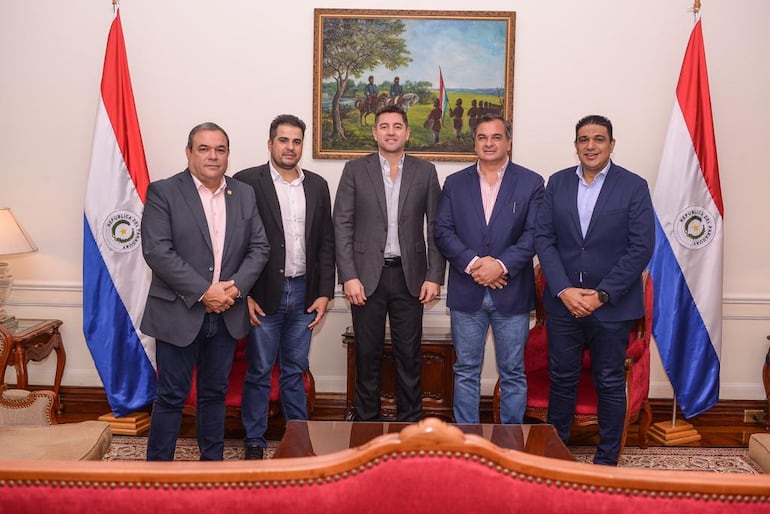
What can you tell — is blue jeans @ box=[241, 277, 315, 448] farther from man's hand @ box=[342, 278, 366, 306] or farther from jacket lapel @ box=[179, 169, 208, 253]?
jacket lapel @ box=[179, 169, 208, 253]

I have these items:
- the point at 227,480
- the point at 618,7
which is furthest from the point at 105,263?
the point at 618,7

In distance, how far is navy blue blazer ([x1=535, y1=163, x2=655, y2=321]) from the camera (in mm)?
3043

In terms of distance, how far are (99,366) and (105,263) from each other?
58 centimetres

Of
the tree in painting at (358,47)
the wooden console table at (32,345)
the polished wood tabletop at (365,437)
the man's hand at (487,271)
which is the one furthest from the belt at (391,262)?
the wooden console table at (32,345)

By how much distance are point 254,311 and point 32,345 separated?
1.56 m

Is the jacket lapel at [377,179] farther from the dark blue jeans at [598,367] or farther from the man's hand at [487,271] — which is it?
the dark blue jeans at [598,367]

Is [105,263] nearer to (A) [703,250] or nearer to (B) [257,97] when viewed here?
(B) [257,97]

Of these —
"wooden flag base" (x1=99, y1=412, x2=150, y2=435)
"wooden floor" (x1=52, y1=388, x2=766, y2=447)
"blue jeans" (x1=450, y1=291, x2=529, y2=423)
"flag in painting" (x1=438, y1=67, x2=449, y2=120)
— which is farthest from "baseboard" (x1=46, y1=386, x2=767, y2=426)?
"flag in painting" (x1=438, y1=67, x2=449, y2=120)

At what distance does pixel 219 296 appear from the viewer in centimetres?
282

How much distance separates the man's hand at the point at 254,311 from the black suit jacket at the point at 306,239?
0.06ft

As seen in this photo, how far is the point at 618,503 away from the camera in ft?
3.85

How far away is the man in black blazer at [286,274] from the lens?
3.16 m

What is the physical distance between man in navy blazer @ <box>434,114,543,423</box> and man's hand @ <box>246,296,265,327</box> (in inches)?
35.6

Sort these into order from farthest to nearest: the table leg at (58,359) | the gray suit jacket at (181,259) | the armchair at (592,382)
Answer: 1. the table leg at (58,359)
2. the armchair at (592,382)
3. the gray suit jacket at (181,259)
